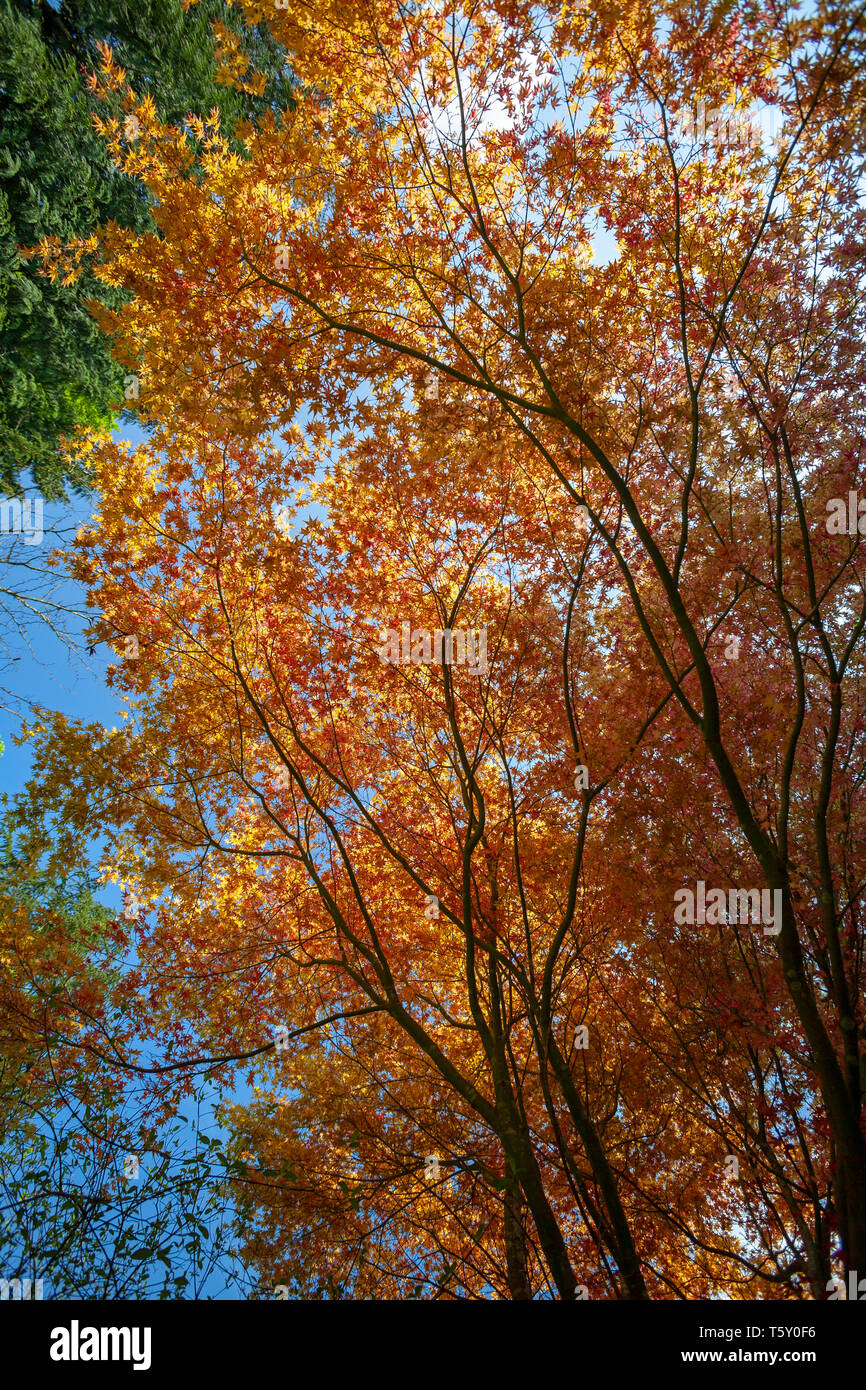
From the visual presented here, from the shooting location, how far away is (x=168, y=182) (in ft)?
18.8
